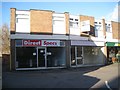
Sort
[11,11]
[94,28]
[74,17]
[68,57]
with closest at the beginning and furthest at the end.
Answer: [11,11]
[68,57]
[74,17]
[94,28]

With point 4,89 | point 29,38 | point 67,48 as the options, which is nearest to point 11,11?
point 29,38

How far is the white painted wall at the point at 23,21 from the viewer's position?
21619mm

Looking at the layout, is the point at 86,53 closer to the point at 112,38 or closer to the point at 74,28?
the point at 74,28

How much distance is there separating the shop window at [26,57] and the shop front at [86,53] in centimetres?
445

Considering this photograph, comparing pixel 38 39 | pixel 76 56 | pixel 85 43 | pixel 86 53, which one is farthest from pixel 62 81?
pixel 86 53

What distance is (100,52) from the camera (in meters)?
28.0

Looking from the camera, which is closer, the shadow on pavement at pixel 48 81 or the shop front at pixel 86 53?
the shadow on pavement at pixel 48 81

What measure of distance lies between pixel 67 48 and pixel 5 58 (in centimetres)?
701

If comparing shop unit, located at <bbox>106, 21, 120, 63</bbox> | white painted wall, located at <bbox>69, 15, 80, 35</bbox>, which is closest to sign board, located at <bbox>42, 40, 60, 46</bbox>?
white painted wall, located at <bbox>69, 15, 80, 35</bbox>

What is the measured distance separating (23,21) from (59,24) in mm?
3931

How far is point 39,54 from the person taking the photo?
2219 cm

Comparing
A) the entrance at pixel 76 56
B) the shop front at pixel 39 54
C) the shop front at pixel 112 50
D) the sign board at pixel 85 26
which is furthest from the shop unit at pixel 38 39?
the shop front at pixel 112 50

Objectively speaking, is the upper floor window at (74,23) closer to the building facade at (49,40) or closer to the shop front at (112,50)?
the building facade at (49,40)

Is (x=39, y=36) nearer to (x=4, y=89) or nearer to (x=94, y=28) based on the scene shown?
(x=94, y=28)
